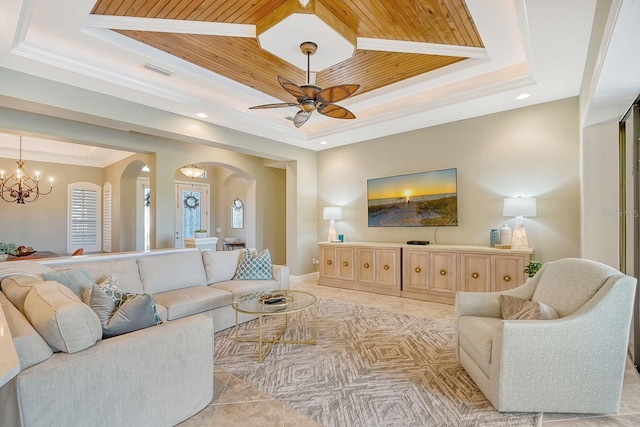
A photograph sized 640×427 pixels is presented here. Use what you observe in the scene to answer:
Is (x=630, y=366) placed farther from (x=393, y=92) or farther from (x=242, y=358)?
(x=393, y=92)

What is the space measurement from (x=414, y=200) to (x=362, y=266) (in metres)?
1.46

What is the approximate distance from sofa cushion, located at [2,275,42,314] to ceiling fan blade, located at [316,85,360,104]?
8.71ft

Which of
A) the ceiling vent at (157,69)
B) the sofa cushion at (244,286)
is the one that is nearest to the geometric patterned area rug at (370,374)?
the sofa cushion at (244,286)

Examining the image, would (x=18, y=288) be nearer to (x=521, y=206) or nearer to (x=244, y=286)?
(x=244, y=286)

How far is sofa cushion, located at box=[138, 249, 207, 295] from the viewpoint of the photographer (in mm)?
3477

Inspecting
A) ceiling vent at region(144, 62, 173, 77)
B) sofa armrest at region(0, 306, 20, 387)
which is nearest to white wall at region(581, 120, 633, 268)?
sofa armrest at region(0, 306, 20, 387)

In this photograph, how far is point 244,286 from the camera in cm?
388

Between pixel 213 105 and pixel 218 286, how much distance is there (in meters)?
2.48

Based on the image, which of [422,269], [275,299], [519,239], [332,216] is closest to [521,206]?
[519,239]

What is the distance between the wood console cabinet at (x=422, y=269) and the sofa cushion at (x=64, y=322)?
4.16m

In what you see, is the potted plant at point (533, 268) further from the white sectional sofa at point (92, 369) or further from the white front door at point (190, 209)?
the white front door at point (190, 209)

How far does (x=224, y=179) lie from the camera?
896 cm

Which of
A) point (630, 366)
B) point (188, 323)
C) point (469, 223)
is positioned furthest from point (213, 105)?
point (630, 366)

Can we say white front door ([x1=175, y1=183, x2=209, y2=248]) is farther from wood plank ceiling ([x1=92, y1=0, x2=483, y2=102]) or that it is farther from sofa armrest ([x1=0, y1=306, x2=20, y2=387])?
sofa armrest ([x1=0, y1=306, x2=20, y2=387])
